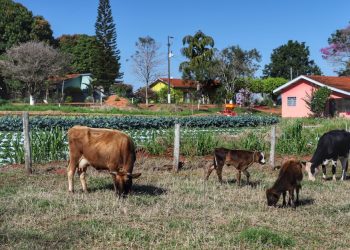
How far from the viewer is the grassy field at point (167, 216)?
656cm

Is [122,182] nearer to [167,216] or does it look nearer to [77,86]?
[167,216]

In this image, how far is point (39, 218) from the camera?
7598 millimetres

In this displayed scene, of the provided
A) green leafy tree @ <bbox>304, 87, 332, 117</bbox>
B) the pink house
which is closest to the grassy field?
green leafy tree @ <bbox>304, 87, 332, 117</bbox>

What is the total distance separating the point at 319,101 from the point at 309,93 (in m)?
3.25

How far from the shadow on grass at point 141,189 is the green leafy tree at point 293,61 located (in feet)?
220

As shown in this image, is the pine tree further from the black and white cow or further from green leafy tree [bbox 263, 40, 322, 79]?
the black and white cow

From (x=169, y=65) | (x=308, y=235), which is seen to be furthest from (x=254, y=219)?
(x=169, y=65)

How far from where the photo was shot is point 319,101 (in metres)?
36.9

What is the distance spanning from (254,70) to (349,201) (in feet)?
169

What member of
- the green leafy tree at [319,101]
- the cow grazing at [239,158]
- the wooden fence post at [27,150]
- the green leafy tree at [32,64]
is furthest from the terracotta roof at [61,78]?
the cow grazing at [239,158]

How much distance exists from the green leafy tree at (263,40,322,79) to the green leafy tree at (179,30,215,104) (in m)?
24.1

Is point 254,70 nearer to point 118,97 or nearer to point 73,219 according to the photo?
point 118,97

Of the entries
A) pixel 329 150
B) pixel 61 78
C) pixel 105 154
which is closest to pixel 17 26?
pixel 61 78

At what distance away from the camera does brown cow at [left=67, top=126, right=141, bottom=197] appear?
9.25m
